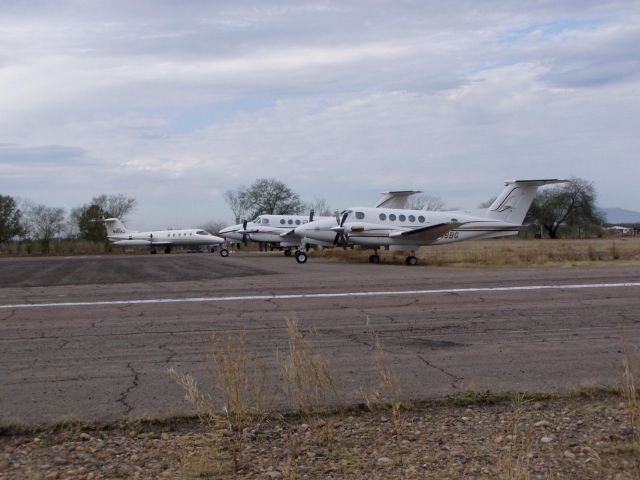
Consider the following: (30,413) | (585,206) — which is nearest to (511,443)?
(30,413)

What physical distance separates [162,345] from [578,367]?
564 cm

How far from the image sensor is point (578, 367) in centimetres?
802

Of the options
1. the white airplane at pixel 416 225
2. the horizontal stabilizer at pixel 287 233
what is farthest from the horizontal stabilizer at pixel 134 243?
the white airplane at pixel 416 225

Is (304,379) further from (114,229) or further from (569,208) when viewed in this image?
(569,208)

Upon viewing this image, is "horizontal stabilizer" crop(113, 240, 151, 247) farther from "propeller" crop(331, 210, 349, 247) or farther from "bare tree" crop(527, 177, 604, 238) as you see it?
"bare tree" crop(527, 177, 604, 238)

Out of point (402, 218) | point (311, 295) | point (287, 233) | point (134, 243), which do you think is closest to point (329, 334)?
point (311, 295)

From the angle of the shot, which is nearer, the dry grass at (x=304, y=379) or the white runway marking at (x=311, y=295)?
the dry grass at (x=304, y=379)

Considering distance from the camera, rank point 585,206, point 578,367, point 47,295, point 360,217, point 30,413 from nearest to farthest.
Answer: point 30,413
point 578,367
point 47,295
point 360,217
point 585,206

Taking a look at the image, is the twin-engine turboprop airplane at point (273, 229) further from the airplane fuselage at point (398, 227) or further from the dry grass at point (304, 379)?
the dry grass at point (304, 379)

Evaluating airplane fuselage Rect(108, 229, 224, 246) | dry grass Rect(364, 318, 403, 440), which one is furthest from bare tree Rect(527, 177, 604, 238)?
dry grass Rect(364, 318, 403, 440)

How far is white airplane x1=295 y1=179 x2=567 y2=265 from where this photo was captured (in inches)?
1347

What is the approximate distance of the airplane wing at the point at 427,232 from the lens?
1319 inches

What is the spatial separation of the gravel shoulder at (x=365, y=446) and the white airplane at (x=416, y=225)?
27.0 metres

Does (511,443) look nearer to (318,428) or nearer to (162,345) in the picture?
(318,428)
